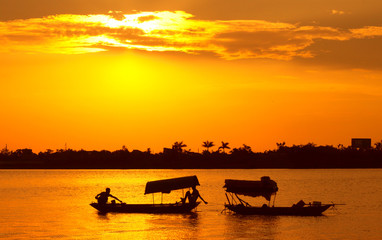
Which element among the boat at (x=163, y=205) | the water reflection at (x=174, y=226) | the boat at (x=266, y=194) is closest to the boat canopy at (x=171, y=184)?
the boat at (x=163, y=205)

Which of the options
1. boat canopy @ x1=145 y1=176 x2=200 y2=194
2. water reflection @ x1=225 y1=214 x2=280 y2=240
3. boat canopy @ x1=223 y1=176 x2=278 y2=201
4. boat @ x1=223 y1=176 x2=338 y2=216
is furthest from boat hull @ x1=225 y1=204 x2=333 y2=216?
boat canopy @ x1=145 y1=176 x2=200 y2=194

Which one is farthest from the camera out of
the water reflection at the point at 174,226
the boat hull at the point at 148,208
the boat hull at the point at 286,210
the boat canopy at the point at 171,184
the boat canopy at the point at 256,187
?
the boat hull at the point at 148,208

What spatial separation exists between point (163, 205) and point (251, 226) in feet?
34.4

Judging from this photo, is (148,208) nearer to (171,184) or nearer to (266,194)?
(171,184)

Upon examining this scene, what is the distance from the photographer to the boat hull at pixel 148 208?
2406 inches

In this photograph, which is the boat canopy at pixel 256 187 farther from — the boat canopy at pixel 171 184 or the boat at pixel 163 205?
the boat at pixel 163 205

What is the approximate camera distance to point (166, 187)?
60.0 m

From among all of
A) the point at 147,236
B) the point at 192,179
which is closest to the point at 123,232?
the point at 147,236

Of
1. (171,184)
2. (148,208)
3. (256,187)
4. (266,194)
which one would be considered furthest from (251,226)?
(148,208)

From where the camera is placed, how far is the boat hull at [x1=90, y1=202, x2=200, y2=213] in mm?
61125

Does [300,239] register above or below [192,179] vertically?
below

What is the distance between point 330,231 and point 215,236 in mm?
9362

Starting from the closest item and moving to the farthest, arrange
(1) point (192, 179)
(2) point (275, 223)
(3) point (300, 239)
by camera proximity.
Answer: (3) point (300, 239) < (2) point (275, 223) < (1) point (192, 179)

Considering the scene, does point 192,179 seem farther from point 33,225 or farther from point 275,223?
point 33,225
